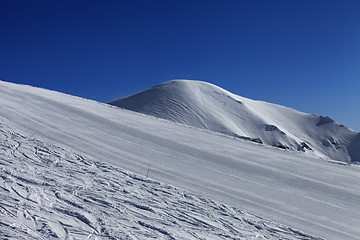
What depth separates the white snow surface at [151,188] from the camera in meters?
4.96

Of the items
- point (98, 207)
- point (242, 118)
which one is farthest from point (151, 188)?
point (242, 118)

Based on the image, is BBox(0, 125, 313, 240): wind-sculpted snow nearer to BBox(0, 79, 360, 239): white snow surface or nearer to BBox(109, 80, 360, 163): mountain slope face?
BBox(0, 79, 360, 239): white snow surface

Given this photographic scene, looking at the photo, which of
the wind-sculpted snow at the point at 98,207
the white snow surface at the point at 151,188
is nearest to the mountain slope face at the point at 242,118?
the white snow surface at the point at 151,188

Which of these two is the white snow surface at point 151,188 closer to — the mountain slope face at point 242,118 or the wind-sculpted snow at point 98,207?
the wind-sculpted snow at point 98,207

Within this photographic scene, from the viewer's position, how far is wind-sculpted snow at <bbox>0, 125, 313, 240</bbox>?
14.9ft

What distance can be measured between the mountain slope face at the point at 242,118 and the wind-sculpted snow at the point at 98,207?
1257 inches

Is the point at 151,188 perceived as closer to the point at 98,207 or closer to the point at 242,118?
the point at 98,207

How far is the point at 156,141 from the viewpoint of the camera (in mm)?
12906

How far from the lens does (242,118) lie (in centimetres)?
6162

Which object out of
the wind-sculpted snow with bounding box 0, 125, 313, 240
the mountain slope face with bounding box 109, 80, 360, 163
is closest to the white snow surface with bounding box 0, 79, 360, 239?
the wind-sculpted snow with bounding box 0, 125, 313, 240

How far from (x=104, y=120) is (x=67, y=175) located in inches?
347

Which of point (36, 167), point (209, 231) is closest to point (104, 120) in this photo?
point (36, 167)

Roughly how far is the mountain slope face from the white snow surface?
89.6ft

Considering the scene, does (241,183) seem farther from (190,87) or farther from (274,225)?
(190,87)
